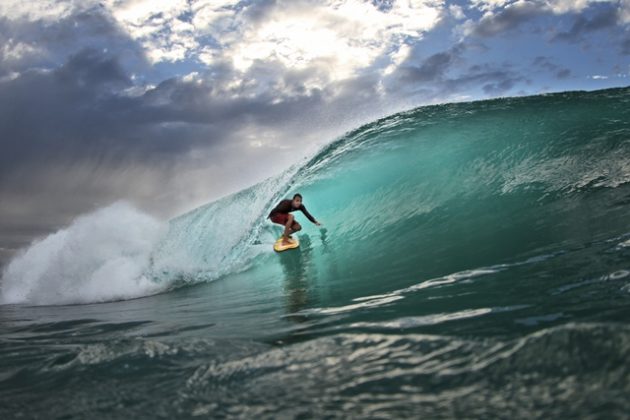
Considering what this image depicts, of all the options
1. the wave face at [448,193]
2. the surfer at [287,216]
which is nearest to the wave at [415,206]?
the wave face at [448,193]

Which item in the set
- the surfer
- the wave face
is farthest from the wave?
the surfer

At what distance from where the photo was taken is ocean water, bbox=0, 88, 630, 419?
6.27 ft

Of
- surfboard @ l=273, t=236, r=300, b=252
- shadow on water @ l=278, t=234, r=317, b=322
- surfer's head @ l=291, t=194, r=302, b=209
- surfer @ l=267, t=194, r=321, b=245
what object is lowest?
shadow on water @ l=278, t=234, r=317, b=322

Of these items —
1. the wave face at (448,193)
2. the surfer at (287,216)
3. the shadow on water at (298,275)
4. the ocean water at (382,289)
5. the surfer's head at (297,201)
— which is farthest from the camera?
the surfer at (287,216)

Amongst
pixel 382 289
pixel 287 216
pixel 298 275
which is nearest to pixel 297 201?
pixel 287 216

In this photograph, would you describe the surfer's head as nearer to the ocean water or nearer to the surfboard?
the surfboard

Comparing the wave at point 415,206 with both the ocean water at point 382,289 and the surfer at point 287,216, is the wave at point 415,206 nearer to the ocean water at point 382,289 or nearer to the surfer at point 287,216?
the ocean water at point 382,289

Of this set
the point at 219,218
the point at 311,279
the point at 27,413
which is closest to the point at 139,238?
the point at 219,218

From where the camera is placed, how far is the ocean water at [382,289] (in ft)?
6.27

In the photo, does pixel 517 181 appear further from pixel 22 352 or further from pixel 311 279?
pixel 22 352

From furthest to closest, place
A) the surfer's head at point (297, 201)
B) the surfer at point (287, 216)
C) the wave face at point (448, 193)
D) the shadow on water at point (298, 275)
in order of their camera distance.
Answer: the surfer at point (287, 216) < the surfer's head at point (297, 201) < the wave face at point (448, 193) < the shadow on water at point (298, 275)

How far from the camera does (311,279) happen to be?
20.8 ft

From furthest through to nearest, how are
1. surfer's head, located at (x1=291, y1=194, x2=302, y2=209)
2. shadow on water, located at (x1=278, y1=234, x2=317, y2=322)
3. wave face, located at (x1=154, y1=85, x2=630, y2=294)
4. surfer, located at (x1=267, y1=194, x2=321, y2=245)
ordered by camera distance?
Answer: surfer, located at (x1=267, y1=194, x2=321, y2=245)
surfer's head, located at (x1=291, y1=194, x2=302, y2=209)
wave face, located at (x1=154, y1=85, x2=630, y2=294)
shadow on water, located at (x1=278, y1=234, x2=317, y2=322)

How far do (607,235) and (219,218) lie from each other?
8.85 metres
